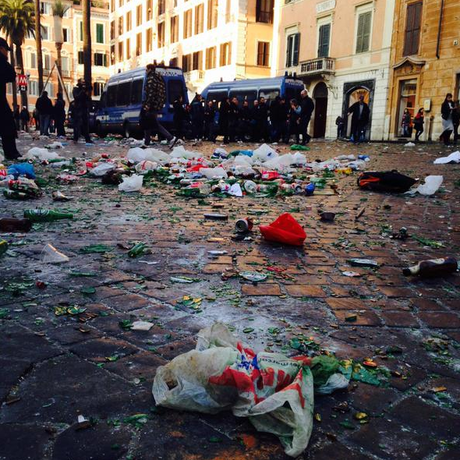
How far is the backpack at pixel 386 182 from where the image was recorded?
6.75 m

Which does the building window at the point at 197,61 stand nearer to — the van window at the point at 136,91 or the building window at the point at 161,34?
the building window at the point at 161,34

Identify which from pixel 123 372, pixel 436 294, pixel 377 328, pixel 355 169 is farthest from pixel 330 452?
pixel 355 169

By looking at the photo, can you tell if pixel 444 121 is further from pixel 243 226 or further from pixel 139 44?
pixel 139 44

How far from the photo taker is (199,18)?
37.1 m

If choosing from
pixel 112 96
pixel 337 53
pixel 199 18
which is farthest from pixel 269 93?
pixel 199 18

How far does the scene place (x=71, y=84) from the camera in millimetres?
58156

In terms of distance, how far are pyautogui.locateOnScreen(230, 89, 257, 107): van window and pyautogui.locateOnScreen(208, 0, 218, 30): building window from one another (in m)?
16.0

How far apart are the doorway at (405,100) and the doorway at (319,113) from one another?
5555 mm

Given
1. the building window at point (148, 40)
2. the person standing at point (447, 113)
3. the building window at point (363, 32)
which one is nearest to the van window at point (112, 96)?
the person standing at point (447, 113)

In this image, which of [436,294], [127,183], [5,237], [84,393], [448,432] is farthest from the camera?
[127,183]

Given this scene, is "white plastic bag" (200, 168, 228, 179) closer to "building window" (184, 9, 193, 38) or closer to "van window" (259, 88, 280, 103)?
"van window" (259, 88, 280, 103)

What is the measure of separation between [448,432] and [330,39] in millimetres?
28884

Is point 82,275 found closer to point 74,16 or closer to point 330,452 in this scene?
point 330,452

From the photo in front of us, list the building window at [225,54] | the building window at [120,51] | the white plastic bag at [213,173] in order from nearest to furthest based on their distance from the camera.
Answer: the white plastic bag at [213,173] → the building window at [225,54] → the building window at [120,51]
